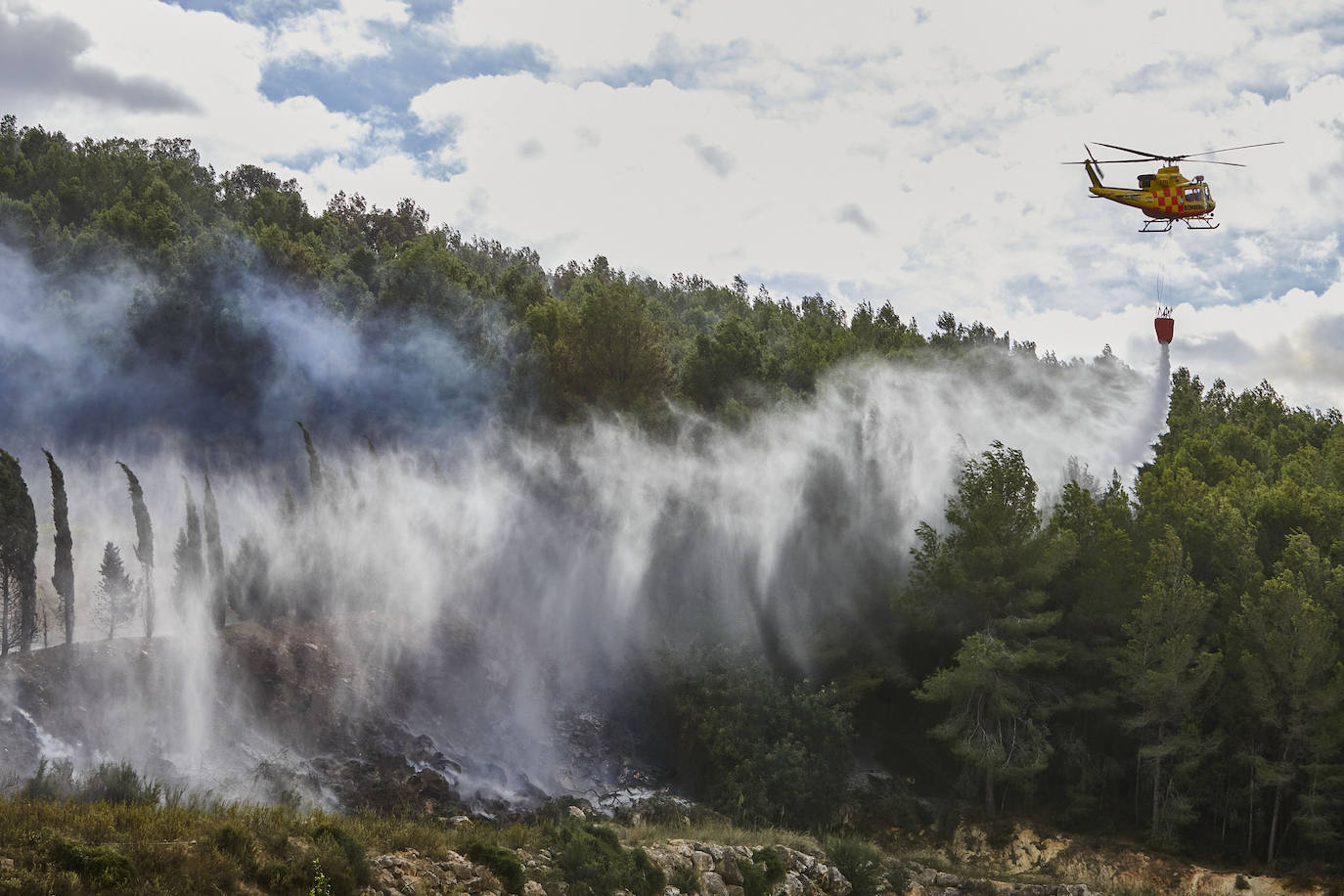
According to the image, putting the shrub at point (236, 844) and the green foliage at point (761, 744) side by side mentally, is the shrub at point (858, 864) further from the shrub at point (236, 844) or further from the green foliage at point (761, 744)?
the shrub at point (236, 844)

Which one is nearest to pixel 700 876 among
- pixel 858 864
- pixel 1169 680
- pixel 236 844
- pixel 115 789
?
pixel 858 864

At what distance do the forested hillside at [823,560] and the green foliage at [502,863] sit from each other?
13.6 meters

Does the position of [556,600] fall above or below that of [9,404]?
below

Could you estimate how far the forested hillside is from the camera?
117ft

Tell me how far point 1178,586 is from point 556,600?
23.7 meters

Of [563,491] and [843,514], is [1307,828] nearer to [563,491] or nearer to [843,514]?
[843,514]

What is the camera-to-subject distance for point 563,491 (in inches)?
1991

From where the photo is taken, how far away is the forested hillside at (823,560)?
35719mm

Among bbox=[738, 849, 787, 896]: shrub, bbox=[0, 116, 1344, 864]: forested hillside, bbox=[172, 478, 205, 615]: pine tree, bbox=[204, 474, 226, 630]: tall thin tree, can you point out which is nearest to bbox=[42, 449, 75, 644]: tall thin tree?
bbox=[0, 116, 1344, 864]: forested hillside

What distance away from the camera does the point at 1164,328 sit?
1982 inches

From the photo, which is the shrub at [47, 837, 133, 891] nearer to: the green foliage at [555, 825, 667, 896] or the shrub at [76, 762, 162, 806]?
the shrub at [76, 762, 162, 806]

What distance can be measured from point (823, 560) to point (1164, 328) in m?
20.0

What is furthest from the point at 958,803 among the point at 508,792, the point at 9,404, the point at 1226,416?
the point at 1226,416

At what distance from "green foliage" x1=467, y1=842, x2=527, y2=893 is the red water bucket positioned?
Result: 3964cm
